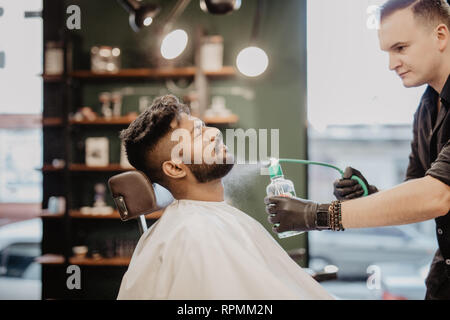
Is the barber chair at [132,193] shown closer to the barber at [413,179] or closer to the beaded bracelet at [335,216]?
the barber at [413,179]

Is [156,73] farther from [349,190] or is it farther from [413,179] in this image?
[413,179]

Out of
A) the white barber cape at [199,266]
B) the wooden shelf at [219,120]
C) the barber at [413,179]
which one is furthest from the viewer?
the wooden shelf at [219,120]

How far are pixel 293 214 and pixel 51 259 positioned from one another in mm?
2309

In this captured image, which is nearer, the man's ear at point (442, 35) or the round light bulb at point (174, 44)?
the man's ear at point (442, 35)

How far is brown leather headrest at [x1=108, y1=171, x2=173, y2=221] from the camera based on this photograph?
1.32 meters

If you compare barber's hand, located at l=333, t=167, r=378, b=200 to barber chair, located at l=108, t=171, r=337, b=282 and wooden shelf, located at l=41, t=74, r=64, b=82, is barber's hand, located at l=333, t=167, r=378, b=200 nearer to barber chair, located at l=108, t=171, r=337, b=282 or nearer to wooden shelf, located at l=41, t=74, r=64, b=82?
barber chair, located at l=108, t=171, r=337, b=282

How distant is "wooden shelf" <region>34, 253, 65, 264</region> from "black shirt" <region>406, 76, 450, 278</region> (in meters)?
2.60

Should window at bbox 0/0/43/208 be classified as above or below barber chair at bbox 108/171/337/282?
above

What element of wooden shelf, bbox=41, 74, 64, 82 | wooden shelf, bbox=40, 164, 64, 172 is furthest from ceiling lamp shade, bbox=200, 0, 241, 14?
wooden shelf, bbox=40, 164, 64, 172

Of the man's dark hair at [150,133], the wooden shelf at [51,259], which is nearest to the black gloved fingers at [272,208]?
the man's dark hair at [150,133]

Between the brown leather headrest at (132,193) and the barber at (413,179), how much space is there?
50 centimetres

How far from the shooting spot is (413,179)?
4.91 feet

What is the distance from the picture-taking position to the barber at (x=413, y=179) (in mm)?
1293

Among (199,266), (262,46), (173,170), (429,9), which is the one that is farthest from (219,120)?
(199,266)
